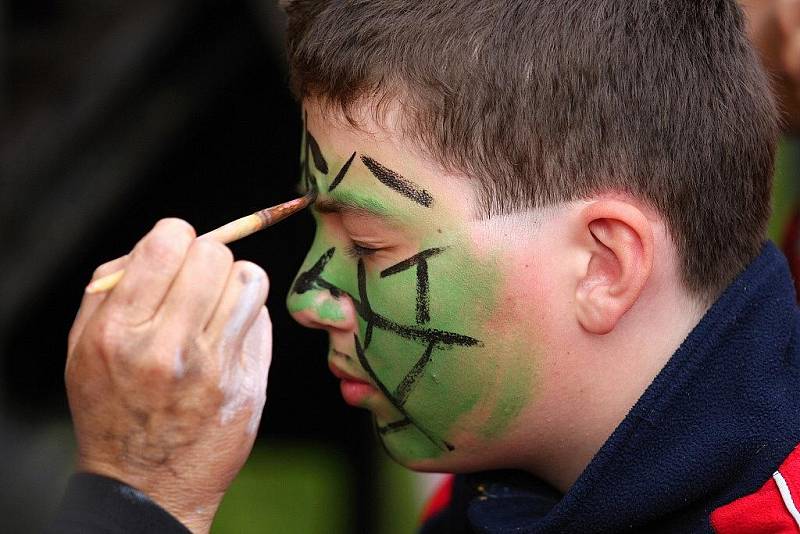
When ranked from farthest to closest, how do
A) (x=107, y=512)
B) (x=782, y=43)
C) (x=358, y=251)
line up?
(x=782, y=43)
(x=358, y=251)
(x=107, y=512)

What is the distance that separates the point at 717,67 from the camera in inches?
66.5

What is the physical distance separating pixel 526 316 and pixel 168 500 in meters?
0.59

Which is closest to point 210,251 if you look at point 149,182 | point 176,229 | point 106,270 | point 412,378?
point 176,229

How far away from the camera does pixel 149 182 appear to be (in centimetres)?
349

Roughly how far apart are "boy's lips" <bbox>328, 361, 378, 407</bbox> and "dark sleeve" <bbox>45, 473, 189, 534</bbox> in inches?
17.3

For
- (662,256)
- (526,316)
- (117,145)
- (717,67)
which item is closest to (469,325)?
(526,316)

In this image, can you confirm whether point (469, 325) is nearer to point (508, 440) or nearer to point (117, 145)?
point (508, 440)

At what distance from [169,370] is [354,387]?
0.47 metres

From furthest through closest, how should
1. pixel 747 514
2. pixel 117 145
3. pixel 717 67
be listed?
pixel 117 145, pixel 717 67, pixel 747 514

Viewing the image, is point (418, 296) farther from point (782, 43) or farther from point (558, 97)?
point (782, 43)

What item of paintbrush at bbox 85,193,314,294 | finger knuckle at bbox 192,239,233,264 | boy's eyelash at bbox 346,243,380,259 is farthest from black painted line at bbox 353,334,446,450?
finger knuckle at bbox 192,239,233,264

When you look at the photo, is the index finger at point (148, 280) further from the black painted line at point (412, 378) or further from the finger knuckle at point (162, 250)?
the black painted line at point (412, 378)

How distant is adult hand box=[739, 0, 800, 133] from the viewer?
2.42 metres

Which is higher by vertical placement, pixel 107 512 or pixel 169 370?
pixel 169 370
